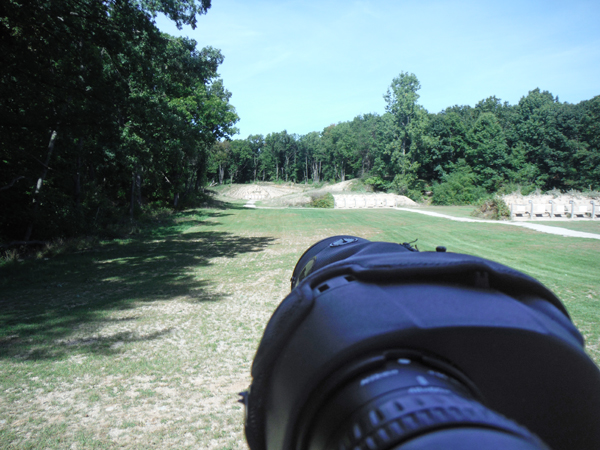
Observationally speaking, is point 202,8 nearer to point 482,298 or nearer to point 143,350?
point 143,350

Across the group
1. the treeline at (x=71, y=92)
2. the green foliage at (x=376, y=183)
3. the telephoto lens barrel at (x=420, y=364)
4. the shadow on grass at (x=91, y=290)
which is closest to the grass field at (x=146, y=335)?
the shadow on grass at (x=91, y=290)

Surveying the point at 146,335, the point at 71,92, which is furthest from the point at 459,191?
the point at 146,335

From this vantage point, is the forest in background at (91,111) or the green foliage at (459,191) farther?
the green foliage at (459,191)

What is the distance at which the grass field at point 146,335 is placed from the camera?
11.7 ft

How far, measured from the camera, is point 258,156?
120 metres

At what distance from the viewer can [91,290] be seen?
8562 millimetres

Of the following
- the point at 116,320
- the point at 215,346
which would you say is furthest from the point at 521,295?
the point at 116,320

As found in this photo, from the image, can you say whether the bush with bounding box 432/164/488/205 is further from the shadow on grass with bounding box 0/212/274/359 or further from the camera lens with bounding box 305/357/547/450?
the camera lens with bounding box 305/357/547/450

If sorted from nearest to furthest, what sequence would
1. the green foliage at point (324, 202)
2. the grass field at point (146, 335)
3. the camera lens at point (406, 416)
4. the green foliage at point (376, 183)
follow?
1. the camera lens at point (406, 416)
2. the grass field at point (146, 335)
3. the green foliage at point (324, 202)
4. the green foliage at point (376, 183)

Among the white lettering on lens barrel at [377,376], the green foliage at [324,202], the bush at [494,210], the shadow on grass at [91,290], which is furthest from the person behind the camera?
the green foliage at [324,202]

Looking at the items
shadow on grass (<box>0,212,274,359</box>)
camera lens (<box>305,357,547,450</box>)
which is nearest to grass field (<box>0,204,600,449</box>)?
shadow on grass (<box>0,212,274,359</box>)

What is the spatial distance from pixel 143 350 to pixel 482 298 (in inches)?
203

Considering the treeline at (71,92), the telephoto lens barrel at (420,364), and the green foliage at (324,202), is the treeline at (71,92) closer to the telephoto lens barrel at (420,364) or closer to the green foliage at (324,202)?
the telephoto lens barrel at (420,364)

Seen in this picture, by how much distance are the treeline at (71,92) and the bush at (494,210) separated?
18.5 meters
